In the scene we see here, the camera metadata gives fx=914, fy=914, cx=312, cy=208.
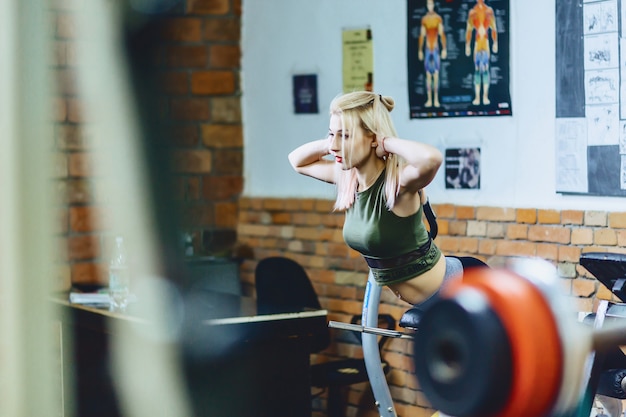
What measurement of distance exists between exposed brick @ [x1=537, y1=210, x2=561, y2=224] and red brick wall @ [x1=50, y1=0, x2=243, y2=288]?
1.67m

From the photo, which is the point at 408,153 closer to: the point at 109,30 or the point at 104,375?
the point at 109,30

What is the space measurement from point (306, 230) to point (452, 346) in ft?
11.5

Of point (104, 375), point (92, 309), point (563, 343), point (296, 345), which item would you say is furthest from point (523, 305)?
point (104, 375)

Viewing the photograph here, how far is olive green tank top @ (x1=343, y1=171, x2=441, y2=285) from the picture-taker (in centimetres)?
210

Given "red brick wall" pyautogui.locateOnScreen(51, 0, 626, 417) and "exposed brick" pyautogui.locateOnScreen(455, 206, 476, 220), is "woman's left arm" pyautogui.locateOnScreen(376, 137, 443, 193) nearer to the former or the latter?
"red brick wall" pyautogui.locateOnScreen(51, 0, 626, 417)

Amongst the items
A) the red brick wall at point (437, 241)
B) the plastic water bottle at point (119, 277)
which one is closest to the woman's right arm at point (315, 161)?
the red brick wall at point (437, 241)

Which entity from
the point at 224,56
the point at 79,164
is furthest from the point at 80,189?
the point at 224,56

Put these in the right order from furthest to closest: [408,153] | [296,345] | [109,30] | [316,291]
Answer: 1. [316,291]
2. [296,345]
3. [408,153]
4. [109,30]

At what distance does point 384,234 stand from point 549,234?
4.15 ft

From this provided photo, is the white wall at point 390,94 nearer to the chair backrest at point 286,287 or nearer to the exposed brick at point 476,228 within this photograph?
the exposed brick at point 476,228

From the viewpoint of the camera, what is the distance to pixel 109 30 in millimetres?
834

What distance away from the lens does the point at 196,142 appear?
438 cm

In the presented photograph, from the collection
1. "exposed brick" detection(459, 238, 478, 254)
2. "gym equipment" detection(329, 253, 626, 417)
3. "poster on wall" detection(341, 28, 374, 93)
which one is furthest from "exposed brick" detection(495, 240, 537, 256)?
"gym equipment" detection(329, 253, 626, 417)

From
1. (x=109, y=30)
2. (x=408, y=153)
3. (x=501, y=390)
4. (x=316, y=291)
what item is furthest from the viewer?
(x=316, y=291)
